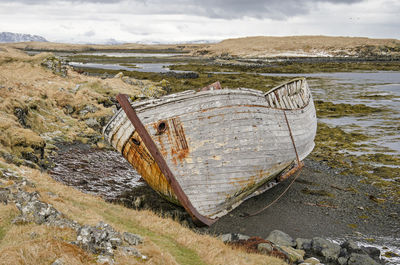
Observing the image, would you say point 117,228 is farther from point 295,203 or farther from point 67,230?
point 295,203

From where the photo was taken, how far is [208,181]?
1095 cm

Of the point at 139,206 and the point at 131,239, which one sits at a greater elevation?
the point at 131,239

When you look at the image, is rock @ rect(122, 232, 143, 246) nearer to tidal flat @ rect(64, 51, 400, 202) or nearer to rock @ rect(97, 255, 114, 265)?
rock @ rect(97, 255, 114, 265)

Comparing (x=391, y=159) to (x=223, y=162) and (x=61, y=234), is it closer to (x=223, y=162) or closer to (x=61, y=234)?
(x=223, y=162)

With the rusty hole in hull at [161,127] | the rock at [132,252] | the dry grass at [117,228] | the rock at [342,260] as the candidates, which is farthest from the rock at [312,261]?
the rusty hole in hull at [161,127]

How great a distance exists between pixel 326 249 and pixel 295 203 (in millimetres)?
4274

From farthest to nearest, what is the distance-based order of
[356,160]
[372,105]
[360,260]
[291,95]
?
1. [372,105]
2. [291,95]
3. [356,160]
4. [360,260]

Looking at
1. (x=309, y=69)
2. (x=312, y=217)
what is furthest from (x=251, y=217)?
(x=309, y=69)

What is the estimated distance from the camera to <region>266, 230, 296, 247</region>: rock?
1011 centimetres

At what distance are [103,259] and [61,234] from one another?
1.34m

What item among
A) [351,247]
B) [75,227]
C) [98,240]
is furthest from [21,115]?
[351,247]

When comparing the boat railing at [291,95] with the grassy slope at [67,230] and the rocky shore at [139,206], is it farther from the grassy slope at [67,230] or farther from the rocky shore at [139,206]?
the grassy slope at [67,230]

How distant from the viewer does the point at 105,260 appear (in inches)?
226

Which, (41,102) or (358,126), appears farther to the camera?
(358,126)
